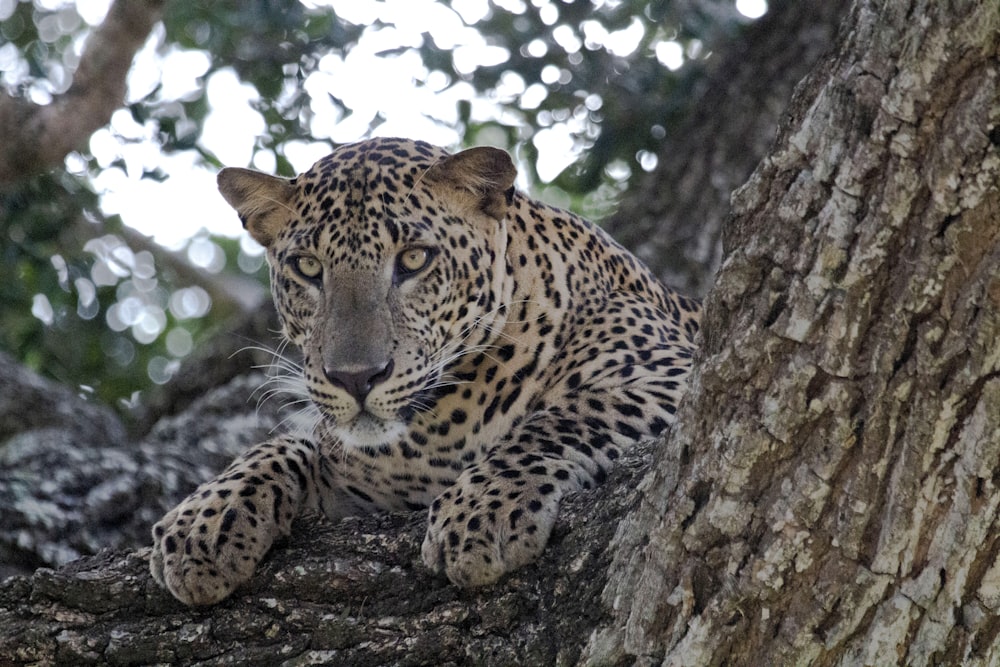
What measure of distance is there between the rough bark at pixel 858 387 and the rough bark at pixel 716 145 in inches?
226

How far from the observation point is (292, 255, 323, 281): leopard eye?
5.50 m

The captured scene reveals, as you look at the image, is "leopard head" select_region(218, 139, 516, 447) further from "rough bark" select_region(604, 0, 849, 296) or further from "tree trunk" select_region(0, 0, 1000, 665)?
"rough bark" select_region(604, 0, 849, 296)

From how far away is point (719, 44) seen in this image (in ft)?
32.9

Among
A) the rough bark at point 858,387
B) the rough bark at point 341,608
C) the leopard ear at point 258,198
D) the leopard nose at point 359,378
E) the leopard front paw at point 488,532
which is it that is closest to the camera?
the rough bark at point 858,387

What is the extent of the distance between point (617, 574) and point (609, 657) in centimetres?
26

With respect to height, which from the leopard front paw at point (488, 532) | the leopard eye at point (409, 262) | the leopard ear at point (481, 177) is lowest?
the leopard front paw at point (488, 532)

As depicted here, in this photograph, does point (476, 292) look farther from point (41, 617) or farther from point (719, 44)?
point (719, 44)

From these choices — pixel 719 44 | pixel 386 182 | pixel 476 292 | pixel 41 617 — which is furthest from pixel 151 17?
pixel 719 44

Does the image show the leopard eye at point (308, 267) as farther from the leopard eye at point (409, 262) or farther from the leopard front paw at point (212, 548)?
the leopard front paw at point (212, 548)

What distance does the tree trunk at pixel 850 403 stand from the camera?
2.88 metres

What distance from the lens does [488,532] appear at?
13.9 ft

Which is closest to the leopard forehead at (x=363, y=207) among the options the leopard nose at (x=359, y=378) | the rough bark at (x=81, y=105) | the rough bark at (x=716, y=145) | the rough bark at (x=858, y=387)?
the leopard nose at (x=359, y=378)

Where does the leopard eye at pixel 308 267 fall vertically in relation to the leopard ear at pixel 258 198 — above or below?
below

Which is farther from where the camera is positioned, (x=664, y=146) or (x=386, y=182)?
(x=664, y=146)
